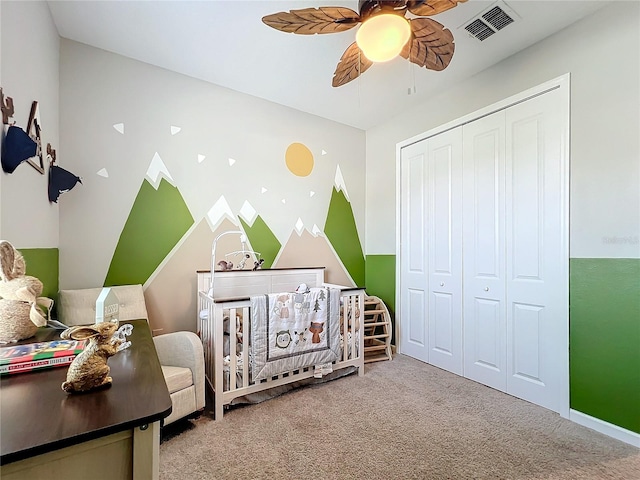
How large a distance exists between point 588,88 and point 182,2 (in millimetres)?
2614

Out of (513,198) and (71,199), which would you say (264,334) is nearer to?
(71,199)

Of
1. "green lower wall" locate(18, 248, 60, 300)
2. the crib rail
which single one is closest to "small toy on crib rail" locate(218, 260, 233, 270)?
the crib rail

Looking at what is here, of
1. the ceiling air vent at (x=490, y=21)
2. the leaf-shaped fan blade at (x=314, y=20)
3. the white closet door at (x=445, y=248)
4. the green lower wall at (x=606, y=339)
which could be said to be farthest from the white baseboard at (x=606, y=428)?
the leaf-shaped fan blade at (x=314, y=20)

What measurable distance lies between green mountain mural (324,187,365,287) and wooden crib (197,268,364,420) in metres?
0.52

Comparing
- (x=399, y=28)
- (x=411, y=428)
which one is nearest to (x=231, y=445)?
(x=411, y=428)

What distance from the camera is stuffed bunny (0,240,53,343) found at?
1.08 metres

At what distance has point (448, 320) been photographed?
9.62 feet

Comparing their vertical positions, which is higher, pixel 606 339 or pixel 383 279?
pixel 383 279

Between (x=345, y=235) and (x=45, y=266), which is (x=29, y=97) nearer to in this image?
(x=45, y=266)

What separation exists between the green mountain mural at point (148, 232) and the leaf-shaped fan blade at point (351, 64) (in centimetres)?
166

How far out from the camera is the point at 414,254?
328 cm

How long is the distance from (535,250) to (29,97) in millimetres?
3239

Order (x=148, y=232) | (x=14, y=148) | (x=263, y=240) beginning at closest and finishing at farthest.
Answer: (x=14, y=148)
(x=148, y=232)
(x=263, y=240)

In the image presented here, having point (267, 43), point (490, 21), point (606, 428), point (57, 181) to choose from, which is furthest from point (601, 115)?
point (57, 181)
